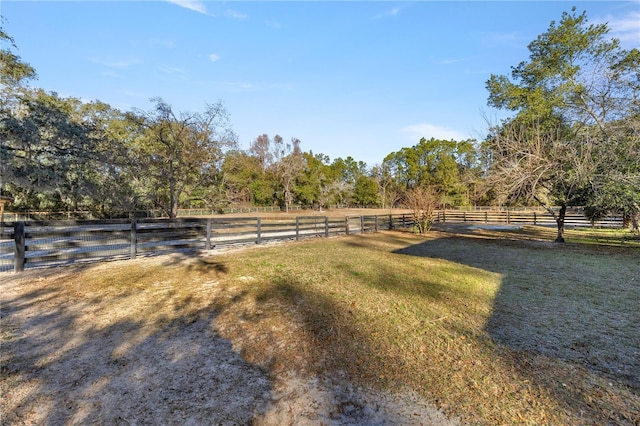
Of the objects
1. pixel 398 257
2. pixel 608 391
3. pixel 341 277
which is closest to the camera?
pixel 608 391

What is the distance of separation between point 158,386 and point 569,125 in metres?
15.7

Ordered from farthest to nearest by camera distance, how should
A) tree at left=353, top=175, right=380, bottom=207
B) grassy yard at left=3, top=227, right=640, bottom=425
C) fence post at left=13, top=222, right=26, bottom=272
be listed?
tree at left=353, top=175, right=380, bottom=207, fence post at left=13, top=222, right=26, bottom=272, grassy yard at left=3, top=227, right=640, bottom=425

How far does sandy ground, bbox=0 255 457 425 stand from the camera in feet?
6.90

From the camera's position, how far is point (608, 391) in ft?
8.05

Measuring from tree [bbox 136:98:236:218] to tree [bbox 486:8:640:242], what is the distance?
53.4 ft

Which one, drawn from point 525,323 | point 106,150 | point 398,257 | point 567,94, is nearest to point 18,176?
point 106,150

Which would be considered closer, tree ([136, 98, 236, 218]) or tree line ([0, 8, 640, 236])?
tree line ([0, 8, 640, 236])

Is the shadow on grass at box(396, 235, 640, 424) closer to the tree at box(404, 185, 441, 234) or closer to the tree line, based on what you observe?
the tree line

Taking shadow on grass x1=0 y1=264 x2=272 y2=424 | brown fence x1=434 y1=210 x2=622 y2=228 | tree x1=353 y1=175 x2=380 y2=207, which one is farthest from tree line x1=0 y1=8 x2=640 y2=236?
tree x1=353 y1=175 x2=380 y2=207

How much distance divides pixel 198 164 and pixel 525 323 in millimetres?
19572

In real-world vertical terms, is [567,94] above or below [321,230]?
above

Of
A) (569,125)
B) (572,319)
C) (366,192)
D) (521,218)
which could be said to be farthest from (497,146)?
(366,192)

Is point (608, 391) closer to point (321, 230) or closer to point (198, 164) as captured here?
point (321, 230)


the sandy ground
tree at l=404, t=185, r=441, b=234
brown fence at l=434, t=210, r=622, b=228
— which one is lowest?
A: the sandy ground
